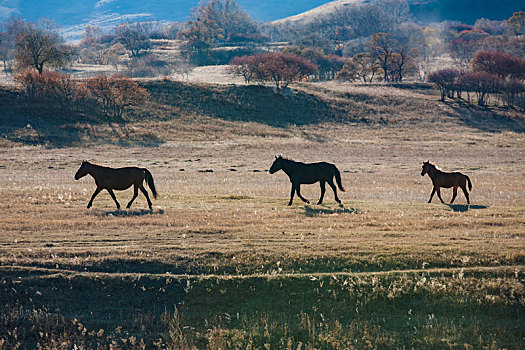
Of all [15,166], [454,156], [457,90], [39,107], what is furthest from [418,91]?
[15,166]

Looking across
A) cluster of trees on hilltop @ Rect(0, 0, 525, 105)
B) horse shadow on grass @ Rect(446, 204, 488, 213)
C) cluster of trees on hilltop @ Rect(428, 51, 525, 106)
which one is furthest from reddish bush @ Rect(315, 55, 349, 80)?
horse shadow on grass @ Rect(446, 204, 488, 213)

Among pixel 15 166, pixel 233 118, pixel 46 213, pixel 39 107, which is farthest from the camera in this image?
pixel 233 118

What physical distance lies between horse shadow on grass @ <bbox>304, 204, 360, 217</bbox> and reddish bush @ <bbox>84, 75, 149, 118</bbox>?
5500 centimetres

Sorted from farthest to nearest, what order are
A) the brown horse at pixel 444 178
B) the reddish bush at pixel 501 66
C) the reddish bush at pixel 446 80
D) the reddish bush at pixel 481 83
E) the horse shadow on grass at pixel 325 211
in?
1. the reddish bush at pixel 501 66
2. the reddish bush at pixel 446 80
3. the reddish bush at pixel 481 83
4. the brown horse at pixel 444 178
5. the horse shadow on grass at pixel 325 211

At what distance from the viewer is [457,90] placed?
328 ft

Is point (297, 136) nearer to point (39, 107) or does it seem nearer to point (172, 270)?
point (39, 107)

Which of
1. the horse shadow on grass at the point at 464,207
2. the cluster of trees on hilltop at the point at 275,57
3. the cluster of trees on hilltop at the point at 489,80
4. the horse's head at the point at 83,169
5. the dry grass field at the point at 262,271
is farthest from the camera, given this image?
the cluster of trees on hilltop at the point at 489,80

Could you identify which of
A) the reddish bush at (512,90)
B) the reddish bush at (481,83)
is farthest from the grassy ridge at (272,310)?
the reddish bush at (512,90)

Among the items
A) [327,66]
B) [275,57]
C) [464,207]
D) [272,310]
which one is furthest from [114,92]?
[327,66]

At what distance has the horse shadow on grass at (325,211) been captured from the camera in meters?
19.4

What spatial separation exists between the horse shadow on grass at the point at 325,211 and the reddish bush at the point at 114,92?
180ft

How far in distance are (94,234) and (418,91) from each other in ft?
330

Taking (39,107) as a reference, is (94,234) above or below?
below

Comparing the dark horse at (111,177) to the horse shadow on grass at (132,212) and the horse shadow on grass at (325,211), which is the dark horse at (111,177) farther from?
the horse shadow on grass at (325,211)
